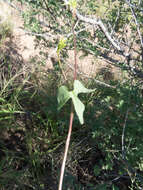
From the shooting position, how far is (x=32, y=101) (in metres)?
1.86

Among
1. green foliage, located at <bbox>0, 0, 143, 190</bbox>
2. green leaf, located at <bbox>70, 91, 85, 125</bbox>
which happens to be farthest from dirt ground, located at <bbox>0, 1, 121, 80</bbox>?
green leaf, located at <bbox>70, 91, 85, 125</bbox>

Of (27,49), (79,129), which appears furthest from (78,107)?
(27,49)

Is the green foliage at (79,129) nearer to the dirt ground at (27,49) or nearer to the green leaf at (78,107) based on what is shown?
the dirt ground at (27,49)

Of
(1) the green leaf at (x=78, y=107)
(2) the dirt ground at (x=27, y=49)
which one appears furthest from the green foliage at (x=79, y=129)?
(1) the green leaf at (x=78, y=107)

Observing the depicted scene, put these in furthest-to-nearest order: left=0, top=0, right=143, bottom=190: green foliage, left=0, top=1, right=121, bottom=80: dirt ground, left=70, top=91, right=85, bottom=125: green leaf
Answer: left=0, top=1, right=121, bottom=80: dirt ground → left=0, top=0, right=143, bottom=190: green foliage → left=70, top=91, right=85, bottom=125: green leaf

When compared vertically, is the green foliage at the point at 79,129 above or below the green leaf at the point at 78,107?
below

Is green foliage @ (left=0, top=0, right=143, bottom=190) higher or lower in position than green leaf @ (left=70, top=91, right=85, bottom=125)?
lower

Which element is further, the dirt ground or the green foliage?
the dirt ground

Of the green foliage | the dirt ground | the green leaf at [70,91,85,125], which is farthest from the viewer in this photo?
the dirt ground

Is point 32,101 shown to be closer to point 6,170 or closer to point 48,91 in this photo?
point 48,91

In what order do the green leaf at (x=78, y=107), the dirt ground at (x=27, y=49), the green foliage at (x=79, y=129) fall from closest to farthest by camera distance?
the green leaf at (x=78, y=107) < the green foliage at (x=79, y=129) < the dirt ground at (x=27, y=49)

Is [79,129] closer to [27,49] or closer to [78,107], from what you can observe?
[78,107]

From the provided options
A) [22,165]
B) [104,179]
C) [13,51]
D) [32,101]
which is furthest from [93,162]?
[13,51]

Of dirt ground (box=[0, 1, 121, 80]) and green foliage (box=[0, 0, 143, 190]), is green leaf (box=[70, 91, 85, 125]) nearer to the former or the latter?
green foliage (box=[0, 0, 143, 190])
